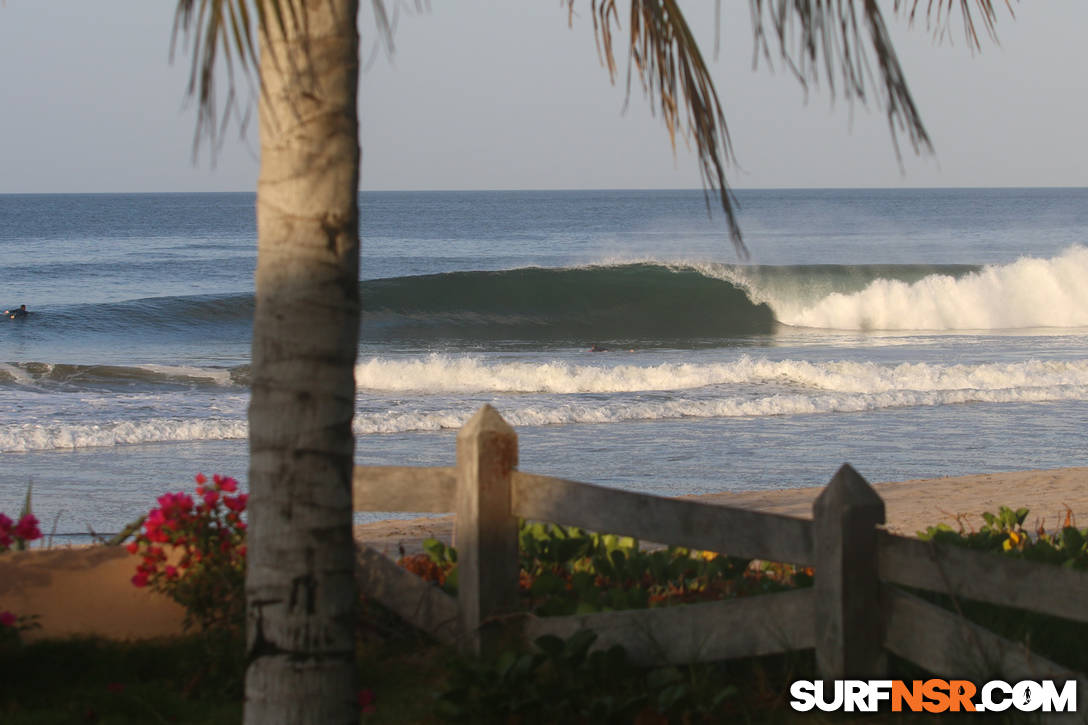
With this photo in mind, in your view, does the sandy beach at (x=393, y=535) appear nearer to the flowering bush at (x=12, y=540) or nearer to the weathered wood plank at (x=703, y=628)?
the flowering bush at (x=12, y=540)

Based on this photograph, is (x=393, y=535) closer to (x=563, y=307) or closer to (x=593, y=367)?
(x=593, y=367)

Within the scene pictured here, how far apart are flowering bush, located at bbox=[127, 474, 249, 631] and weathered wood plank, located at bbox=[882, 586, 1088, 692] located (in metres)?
2.22

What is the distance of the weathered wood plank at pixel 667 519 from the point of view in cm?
328

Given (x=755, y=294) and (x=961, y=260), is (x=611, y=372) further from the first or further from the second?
(x=961, y=260)

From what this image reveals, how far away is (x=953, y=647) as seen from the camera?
9.88 feet

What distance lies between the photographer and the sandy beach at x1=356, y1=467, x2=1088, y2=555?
7.73 metres

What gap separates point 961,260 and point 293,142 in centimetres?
5306

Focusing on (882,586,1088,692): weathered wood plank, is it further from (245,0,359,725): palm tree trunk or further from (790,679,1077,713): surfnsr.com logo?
(245,0,359,725): palm tree trunk

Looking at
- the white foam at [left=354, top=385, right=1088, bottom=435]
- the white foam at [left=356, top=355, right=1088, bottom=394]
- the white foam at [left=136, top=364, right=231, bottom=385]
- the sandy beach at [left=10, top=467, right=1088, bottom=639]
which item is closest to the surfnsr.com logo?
the sandy beach at [left=10, top=467, right=1088, bottom=639]

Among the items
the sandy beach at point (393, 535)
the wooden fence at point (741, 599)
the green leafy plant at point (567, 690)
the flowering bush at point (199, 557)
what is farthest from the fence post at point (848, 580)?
the sandy beach at point (393, 535)

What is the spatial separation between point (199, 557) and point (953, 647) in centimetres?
262

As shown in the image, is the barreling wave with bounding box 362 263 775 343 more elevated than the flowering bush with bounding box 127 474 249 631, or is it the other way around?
the barreling wave with bounding box 362 263 775 343

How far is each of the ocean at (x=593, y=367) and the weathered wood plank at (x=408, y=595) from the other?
1991 millimetres

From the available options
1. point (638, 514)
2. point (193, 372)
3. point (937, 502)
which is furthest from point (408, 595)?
point (193, 372)
